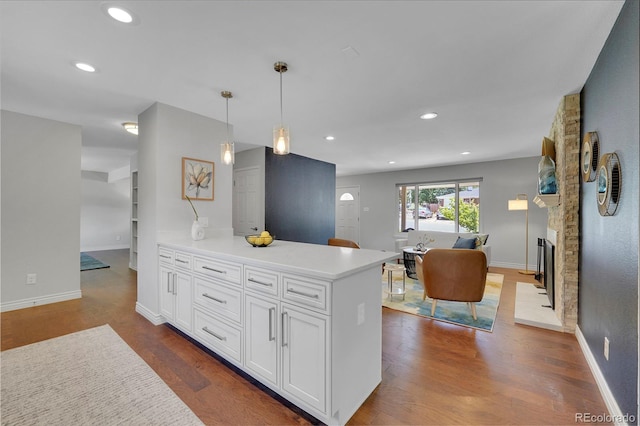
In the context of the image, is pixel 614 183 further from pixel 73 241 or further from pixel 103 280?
pixel 103 280

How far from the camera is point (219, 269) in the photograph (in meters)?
2.19

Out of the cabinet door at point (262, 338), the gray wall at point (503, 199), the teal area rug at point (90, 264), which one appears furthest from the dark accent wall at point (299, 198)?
Answer: the teal area rug at point (90, 264)

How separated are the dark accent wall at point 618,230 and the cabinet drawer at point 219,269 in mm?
2353

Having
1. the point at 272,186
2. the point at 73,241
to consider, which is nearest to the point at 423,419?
the point at 272,186

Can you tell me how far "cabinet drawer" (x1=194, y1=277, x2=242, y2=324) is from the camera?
203cm

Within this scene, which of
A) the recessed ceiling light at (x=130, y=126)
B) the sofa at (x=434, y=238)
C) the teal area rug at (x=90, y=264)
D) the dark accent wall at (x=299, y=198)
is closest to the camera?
the recessed ceiling light at (x=130, y=126)

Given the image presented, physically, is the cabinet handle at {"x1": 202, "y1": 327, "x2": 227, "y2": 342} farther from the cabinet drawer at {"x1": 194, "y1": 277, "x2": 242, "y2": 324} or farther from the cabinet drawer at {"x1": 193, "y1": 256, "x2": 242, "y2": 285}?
the cabinet drawer at {"x1": 193, "y1": 256, "x2": 242, "y2": 285}

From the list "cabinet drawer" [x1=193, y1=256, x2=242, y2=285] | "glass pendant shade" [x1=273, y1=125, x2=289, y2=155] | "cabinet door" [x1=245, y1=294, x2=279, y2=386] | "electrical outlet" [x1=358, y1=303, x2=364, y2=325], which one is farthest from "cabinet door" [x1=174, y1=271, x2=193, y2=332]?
"electrical outlet" [x1=358, y1=303, x2=364, y2=325]

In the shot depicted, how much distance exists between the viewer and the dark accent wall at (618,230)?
1451 millimetres

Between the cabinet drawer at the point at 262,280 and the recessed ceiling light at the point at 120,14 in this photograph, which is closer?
the recessed ceiling light at the point at 120,14

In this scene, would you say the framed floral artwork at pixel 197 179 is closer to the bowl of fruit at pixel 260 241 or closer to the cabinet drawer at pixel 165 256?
the cabinet drawer at pixel 165 256

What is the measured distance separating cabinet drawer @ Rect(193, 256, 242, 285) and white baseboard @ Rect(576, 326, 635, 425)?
249cm

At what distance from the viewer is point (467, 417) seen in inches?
65.5

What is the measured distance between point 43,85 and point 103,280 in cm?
356
